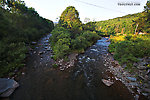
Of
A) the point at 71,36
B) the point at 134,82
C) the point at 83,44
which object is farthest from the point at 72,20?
the point at 134,82

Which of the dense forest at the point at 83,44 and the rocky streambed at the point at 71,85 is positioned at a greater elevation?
the dense forest at the point at 83,44

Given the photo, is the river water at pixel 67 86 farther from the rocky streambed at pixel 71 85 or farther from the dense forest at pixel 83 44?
the dense forest at pixel 83 44

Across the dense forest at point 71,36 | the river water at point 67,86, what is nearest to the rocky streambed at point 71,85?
the river water at point 67,86

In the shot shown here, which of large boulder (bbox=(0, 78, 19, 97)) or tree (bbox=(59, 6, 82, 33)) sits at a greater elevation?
tree (bbox=(59, 6, 82, 33))

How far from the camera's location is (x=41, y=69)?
23.3 feet

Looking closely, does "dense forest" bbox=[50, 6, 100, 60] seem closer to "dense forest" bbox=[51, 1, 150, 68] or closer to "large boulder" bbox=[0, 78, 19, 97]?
"dense forest" bbox=[51, 1, 150, 68]

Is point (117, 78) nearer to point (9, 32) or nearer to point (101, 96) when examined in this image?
point (101, 96)

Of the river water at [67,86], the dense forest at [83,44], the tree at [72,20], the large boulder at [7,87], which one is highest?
the tree at [72,20]

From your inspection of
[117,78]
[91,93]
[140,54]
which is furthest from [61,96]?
[140,54]

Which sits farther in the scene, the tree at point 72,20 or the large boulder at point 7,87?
the tree at point 72,20

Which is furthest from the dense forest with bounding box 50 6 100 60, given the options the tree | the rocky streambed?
the rocky streambed

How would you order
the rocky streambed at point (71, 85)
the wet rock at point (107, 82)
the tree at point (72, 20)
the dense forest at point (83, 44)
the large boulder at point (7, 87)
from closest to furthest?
the large boulder at point (7, 87) < the rocky streambed at point (71, 85) < the wet rock at point (107, 82) < the dense forest at point (83, 44) < the tree at point (72, 20)

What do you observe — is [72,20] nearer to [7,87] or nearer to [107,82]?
[107,82]

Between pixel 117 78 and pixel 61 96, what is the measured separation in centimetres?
518
